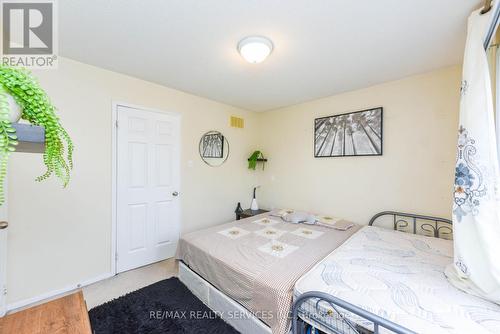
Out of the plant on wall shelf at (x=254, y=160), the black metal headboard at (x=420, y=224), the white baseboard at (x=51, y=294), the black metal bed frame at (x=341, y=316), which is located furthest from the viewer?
the plant on wall shelf at (x=254, y=160)

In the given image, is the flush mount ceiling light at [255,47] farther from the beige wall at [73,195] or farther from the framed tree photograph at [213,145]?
the framed tree photograph at [213,145]

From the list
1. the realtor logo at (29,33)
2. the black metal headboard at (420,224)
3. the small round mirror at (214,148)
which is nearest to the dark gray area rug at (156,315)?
the small round mirror at (214,148)

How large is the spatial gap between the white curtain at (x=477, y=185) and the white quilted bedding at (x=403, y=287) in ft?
0.42

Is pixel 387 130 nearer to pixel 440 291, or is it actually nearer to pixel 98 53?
pixel 440 291

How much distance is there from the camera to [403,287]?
127 cm

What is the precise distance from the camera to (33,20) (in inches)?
63.1

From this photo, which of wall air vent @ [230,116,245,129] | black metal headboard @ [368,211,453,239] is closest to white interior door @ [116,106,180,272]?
wall air vent @ [230,116,245,129]

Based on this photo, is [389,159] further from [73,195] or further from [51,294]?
[51,294]

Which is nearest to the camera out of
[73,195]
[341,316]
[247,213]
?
[341,316]

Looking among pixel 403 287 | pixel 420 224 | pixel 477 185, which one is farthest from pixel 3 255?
pixel 420 224

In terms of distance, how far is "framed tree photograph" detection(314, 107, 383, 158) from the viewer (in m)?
2.67

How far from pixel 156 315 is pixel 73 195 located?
1456mm

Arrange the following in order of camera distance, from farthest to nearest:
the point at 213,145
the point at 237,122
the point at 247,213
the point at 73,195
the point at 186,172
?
1. the point at 237,122
2. the point at 247,213
3. the point at 213,145
4. the point at 186,172
5. the point at 73,195

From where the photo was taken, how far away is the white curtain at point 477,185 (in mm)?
1112
